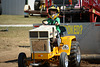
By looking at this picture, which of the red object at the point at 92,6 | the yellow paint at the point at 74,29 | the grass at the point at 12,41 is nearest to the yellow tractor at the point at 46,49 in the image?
the yellow paint at the point at 74,29

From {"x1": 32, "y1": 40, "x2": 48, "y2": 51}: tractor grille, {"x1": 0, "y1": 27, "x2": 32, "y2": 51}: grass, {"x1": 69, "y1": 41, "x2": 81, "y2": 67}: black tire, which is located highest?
{"x1": 32, "y1": 40, "x2": 48, "y2": 51}: tractor grille

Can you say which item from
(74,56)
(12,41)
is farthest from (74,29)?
(12,41)

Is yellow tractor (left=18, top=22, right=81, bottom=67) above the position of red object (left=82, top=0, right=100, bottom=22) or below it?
below

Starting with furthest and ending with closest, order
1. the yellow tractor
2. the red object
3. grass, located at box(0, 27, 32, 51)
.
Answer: grass, located at box(0, 27, 32, 51)
the red object
the yellow tractor

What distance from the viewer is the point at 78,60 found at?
8.34 meters

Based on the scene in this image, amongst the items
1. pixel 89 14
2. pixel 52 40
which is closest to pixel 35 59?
pixel 52 40

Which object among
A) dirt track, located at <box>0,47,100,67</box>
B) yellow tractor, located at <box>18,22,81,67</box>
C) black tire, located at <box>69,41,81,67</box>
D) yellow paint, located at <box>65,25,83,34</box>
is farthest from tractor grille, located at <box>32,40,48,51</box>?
yellow paint, located at <box>65,25,83,34</box>

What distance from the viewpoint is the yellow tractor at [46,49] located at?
22.8 ft

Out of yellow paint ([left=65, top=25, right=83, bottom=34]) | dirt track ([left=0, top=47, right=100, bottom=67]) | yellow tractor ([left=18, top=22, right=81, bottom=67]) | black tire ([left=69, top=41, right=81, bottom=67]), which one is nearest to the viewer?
yellow tractor ([left=18, top=22, right=81, bottom=67])

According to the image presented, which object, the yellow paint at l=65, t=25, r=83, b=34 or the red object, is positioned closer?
the yellow paint at l=65, t=25, r=83, b=34

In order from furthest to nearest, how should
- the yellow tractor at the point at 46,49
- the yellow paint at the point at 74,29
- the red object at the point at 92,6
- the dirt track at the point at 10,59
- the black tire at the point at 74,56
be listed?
the red object at the point at 92,6 < the yellow paint at the point at 74,29 < the dirt track at the point at 10,59 < the black tire at the point at 74,56 < the yellow tractor at the point at 46,49

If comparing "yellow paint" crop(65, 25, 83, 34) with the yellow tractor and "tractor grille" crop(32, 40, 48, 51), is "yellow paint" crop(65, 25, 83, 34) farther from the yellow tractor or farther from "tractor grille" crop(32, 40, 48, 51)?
"tractor grille" crop(32, 40, 48, 51)

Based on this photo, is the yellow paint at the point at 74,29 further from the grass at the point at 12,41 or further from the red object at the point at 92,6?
the grass at the point at 12,41

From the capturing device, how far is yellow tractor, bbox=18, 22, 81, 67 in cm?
695
